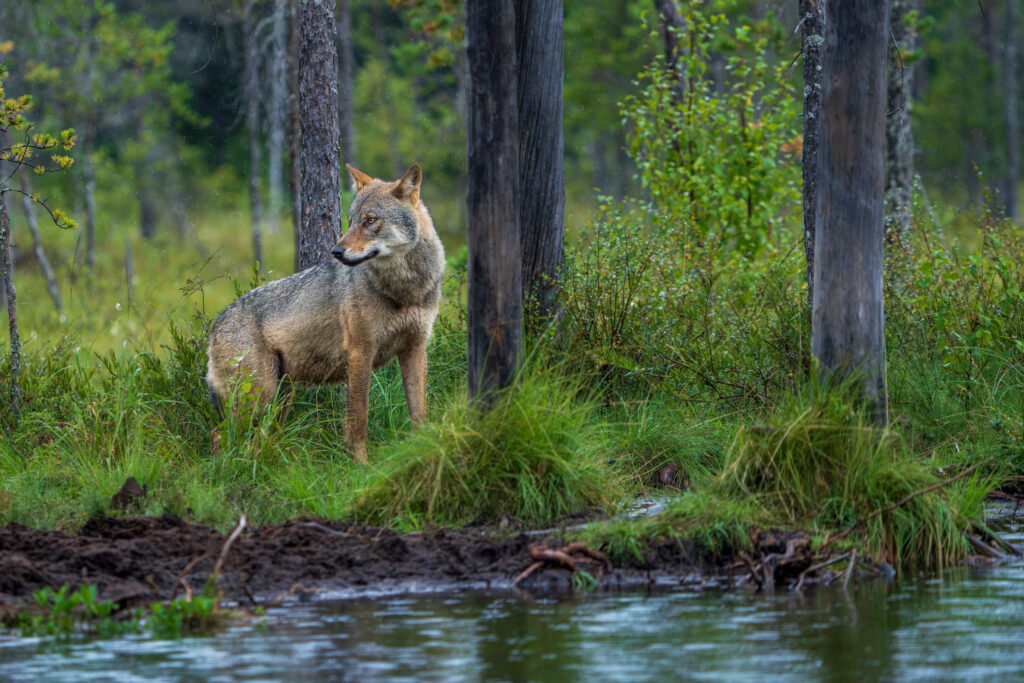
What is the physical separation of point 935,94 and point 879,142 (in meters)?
38.1

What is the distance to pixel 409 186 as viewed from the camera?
30.3 ft

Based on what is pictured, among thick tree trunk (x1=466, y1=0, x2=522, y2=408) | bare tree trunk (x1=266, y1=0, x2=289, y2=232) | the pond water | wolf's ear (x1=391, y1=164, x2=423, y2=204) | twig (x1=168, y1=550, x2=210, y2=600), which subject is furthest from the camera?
bare tree trunk (x1=266, y1=0, x2=289, y2=232)

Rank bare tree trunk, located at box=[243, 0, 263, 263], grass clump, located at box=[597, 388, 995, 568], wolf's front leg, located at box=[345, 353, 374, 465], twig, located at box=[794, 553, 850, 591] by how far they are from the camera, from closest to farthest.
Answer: twig, located at box=[794, 553, 850, 591]
grass clump, located at box=[597, 388, 995, 568]
wolf's front leg, located at box=[345, 353, 374, 465]
bare tree trunk, located at box=[243, 0, 263, 263]

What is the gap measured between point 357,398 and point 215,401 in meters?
1.29

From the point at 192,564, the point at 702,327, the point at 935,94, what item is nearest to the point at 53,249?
the point at 702,327

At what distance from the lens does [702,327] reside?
32.7 feet

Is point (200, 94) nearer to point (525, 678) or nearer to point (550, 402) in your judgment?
point (550, 402)

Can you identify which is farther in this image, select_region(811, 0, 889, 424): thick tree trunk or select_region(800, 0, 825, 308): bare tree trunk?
select_region(800, 0, 825, 308): bare tree trunk

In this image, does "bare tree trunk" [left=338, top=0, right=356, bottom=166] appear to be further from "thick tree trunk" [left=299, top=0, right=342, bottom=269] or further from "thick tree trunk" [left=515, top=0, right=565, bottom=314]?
"thick tree trunk" [left=515, top=0, right=565, bottom=314]

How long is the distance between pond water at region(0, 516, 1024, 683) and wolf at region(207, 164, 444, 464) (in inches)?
121

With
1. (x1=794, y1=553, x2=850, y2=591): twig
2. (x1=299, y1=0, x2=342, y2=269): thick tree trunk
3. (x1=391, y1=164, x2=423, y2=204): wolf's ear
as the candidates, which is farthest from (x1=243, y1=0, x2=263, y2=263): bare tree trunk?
(x1=794, y1=553, x2=850, y2=591): twig

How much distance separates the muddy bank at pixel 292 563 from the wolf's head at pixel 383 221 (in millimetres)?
2547

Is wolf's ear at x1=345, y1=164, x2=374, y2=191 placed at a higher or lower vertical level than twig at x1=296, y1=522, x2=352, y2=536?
higher

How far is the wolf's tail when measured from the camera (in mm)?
9242
